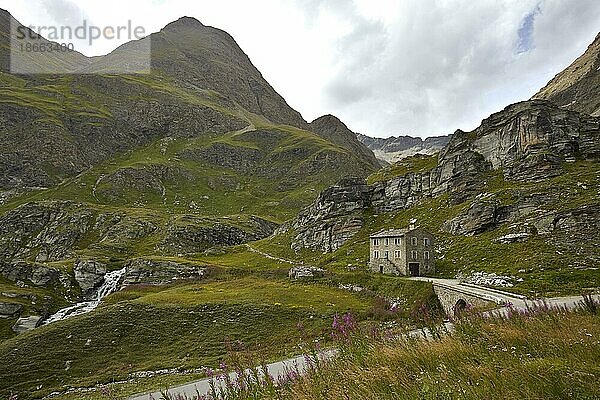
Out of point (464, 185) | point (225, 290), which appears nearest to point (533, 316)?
point (225, 290)

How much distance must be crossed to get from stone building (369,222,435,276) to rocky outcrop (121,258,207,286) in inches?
1540

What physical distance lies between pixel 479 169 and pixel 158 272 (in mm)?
73894

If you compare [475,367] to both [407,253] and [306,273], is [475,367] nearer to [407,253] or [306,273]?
[407,253]

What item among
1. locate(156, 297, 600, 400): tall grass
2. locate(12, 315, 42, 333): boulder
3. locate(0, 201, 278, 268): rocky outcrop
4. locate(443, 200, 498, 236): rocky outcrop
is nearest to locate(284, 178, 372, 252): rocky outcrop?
locate(443, 200, 498, 236): rocky outcrop

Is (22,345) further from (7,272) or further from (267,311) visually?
(7,272)

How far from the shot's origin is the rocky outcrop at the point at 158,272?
270 feet

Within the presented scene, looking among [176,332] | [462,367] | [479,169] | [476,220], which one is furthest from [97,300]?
[462,367]

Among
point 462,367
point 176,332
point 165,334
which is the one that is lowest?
point 165,334

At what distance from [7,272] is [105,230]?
5376 centimetres

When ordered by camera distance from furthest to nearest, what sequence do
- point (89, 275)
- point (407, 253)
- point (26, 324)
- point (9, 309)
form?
point (89, 275) < point (9, 309) < point (407, 253) < point (26, 324)

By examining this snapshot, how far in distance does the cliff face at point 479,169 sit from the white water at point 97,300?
4597cm

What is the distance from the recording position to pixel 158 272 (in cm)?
8462

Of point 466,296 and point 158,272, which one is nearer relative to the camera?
point 466,296

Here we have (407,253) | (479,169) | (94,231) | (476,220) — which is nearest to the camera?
(407,253)
